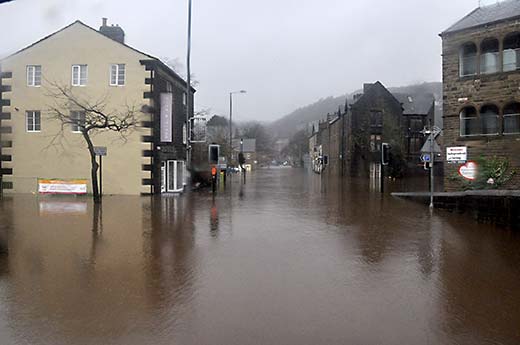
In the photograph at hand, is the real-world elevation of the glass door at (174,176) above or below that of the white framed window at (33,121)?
below

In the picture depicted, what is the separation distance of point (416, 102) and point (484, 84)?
5057 centimetres

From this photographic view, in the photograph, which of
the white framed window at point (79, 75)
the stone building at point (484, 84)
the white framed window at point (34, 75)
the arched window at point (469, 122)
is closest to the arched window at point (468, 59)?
the stone building at point (484, 84)

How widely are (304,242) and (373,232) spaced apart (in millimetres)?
2555

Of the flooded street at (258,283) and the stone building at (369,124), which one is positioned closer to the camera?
the flooded street at (258,283)

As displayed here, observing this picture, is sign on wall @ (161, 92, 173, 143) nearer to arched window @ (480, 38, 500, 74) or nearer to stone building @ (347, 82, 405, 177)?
arched window @ (480, 38, 500, 74)


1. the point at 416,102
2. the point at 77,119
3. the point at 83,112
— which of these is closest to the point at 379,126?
the point at 416,102

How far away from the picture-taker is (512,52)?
64.3ft

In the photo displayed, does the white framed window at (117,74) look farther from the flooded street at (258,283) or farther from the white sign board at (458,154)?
the white sign board at (458,154)

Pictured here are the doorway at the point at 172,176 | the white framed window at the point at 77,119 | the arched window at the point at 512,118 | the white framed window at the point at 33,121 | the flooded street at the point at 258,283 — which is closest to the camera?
the flooded street at the point at 258,283

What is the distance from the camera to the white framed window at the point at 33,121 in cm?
2572

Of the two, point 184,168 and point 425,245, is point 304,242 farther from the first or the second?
point 184,168

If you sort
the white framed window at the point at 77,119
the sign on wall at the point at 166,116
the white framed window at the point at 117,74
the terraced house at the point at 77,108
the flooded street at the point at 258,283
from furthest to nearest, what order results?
the sign on wall at the point at 166,116 < the white framed window at the point at 117,74 < the terraced house at the point at 77,108 < the white framed window at the point at 77,119 < the flooded street at the point at 258,283

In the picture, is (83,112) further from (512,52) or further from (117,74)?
(512,52)

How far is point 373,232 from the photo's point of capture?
41.3ft
